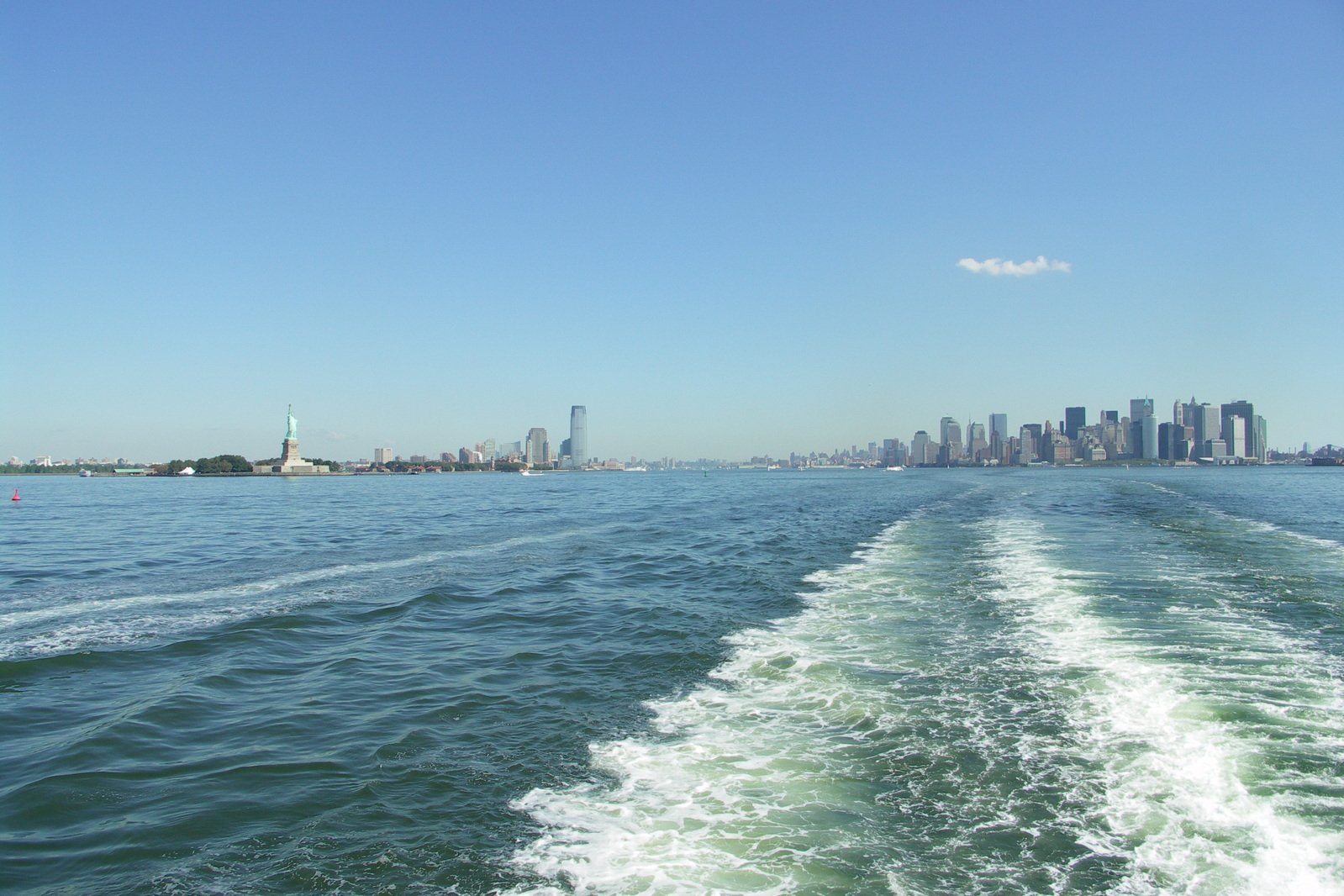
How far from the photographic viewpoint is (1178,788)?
21.6 feet

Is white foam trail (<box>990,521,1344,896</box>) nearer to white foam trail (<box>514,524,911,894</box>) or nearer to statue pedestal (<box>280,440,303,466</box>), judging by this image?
white foam trail (<box>514,524,911,894</box>)

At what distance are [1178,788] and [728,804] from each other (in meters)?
4.07

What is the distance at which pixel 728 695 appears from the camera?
9.67 m

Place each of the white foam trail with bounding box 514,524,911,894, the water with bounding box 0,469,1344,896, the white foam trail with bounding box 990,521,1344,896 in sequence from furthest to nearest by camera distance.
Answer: the water with bounding box 0,469,1344,896 → the white foam trail with bounding box 514,524,911,894 → the white foam trail with bounding box 990,521,1344,896

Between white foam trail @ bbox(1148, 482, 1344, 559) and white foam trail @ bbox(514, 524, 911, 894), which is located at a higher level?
white foam trail @ bbox(1148, 482, 1344, 559)

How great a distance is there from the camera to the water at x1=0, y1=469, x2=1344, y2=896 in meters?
5.50

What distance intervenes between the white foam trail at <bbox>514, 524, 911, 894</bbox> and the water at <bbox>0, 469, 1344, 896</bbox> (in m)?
0.04

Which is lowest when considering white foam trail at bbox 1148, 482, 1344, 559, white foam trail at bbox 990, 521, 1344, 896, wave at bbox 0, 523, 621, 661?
wave at bbox 0, 523, 621, 661

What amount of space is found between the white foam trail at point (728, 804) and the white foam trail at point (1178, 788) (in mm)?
2047

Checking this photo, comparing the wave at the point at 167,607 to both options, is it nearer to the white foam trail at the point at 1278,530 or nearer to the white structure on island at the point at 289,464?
the white foam trail at the point at 1278,530

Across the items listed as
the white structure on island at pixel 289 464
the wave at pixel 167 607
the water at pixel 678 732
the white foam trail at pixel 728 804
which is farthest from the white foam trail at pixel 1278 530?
the white structure on island at pixel 289 464

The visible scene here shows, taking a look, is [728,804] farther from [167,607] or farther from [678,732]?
[167,607]

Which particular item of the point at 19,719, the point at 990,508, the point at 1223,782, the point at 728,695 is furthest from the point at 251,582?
the point at 990,508

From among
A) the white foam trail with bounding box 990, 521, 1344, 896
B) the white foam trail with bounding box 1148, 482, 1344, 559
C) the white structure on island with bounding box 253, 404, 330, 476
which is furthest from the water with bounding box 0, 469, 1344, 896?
the white structure on island with bounding box 253, 404, 330, 476
